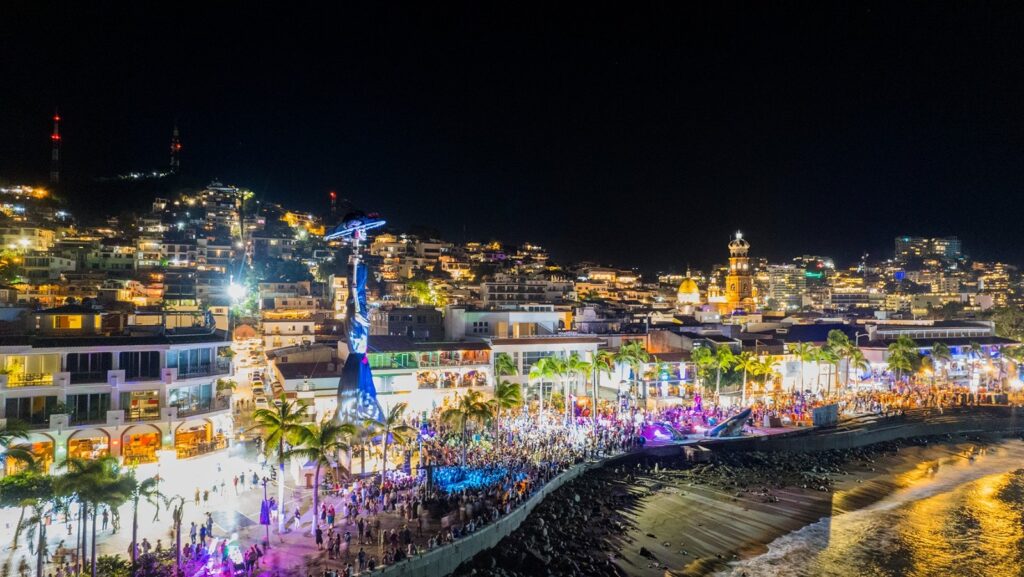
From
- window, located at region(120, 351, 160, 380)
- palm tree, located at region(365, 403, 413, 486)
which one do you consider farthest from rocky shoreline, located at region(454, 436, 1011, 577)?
window, located at region(120, 351, 160, 380)

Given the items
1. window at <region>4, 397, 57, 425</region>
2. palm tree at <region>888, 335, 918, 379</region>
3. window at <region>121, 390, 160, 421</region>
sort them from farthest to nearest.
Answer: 1. palm tree at <region>888, 335, 918, 379</region>
2. window at <region>121, 390, 160, 421</region>
3. window at <region>4, 397, 57, 425</region>

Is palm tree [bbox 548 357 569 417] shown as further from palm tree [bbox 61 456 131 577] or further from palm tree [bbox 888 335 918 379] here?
palm tree [bbox 888 335 918 379]

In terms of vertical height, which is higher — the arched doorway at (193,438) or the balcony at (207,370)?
the balcony at (207,370)

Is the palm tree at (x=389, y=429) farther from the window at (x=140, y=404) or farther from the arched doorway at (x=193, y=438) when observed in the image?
the window at (x=140, y=404)

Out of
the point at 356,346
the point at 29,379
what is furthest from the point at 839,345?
the point at 29,379

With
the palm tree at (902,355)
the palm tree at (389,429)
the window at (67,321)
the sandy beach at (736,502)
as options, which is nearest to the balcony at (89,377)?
the window at (67,321)
